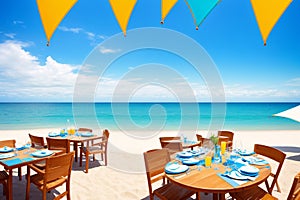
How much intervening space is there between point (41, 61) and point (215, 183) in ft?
94.7

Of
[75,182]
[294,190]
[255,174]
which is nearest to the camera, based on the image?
[294,190]

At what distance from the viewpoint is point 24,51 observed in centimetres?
2297

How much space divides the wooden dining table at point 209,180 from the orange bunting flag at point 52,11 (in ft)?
9.05

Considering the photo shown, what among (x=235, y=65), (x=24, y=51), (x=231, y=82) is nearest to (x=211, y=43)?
(x=235, y=65)

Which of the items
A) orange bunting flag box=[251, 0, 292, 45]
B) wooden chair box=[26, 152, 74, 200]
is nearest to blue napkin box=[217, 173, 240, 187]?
wooden chair box=[26, 152, 74, 200]

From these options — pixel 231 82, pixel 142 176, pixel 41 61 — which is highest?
pixel 41 61

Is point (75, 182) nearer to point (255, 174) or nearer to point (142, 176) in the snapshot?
point (142, 176)

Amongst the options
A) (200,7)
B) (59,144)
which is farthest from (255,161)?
(59,144)

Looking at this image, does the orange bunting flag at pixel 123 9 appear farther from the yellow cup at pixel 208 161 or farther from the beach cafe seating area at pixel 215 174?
the yellow cup at pixel 208 161

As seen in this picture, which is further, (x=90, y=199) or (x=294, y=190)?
(x=90, y=199)

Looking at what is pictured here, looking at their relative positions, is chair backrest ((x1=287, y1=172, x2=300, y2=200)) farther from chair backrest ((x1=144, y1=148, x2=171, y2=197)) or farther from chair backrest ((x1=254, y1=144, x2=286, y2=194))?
chair backrest ((x1=144, y1=148, x2=171, y2=197))

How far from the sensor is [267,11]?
2986mm

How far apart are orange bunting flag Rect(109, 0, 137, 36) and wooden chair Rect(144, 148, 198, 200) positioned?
238 centimetres

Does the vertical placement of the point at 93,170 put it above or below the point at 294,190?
below
